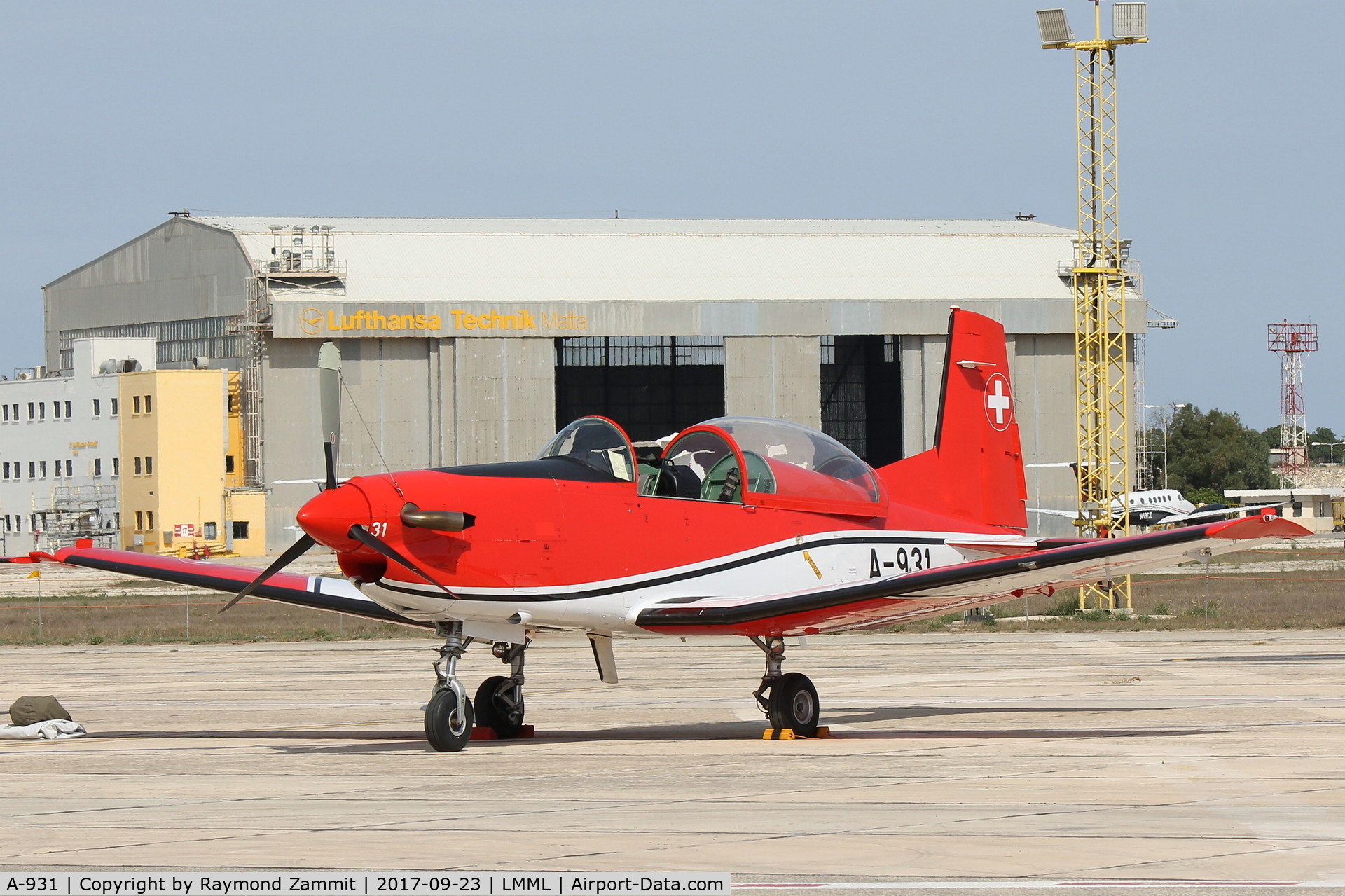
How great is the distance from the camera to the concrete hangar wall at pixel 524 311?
67375 millimetres

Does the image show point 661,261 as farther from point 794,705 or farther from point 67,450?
point 794,705

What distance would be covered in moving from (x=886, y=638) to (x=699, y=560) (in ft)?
55.5

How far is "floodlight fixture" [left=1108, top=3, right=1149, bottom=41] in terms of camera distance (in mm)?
37594

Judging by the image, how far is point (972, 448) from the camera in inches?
645

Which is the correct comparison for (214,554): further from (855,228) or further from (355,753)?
(355,753)

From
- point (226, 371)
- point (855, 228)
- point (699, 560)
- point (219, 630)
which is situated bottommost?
point (219, 630)

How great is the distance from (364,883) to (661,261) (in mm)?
67861

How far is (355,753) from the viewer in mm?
12586

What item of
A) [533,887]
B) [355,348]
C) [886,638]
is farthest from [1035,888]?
[355,348]

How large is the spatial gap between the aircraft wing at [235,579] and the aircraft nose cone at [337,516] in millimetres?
2290

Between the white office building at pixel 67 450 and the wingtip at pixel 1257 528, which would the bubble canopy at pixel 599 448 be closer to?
the wingtip at pixel 1257 528

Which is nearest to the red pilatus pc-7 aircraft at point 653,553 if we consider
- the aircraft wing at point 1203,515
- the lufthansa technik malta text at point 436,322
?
the lufthansa technik malta text at point 436,322

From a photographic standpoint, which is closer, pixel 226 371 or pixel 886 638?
pixel 886 638

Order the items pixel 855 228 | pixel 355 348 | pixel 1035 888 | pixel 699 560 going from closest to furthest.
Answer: pixel 1035 888
pixel 699 560
pixel 355 348
pixel 855 228
